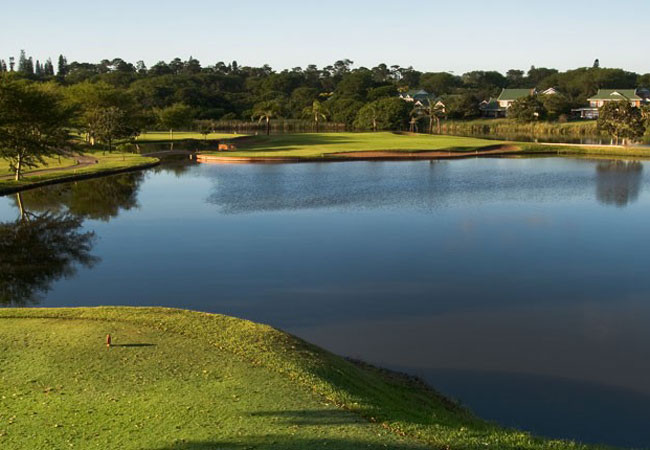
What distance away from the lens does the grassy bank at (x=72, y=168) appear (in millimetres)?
41250

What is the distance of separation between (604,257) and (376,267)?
8.38m

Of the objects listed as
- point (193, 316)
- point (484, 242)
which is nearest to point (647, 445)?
point (193, 316)

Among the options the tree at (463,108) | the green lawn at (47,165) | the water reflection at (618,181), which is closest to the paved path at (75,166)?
the green lawn at (47,165)

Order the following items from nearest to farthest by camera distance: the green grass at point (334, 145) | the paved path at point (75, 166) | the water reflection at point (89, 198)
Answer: the water reflection at point (89, 198), the paved path at point (75, 166), the green grass at point (334, 145)

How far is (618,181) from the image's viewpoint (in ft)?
147

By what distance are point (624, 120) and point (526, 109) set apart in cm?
3709

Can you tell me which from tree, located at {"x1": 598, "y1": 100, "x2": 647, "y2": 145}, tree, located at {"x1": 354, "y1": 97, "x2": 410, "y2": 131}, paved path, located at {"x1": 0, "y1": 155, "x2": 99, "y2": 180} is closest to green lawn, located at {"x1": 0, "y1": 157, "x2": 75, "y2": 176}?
paved path, located at {"x1": 0, "y1": 155, "x2": 99, "y2": 180}

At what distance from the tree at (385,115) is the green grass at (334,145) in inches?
823

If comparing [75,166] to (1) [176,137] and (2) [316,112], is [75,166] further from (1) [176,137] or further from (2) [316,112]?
(2) [316,112]

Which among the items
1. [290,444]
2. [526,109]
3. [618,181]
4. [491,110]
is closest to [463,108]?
[491,110]

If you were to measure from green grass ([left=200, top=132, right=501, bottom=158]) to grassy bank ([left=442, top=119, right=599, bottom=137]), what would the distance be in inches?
1195

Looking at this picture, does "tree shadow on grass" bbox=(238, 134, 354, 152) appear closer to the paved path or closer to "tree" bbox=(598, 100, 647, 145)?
the paved path

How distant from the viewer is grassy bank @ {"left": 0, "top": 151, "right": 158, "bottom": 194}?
135ft

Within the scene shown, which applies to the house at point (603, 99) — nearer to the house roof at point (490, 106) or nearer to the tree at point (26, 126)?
the house roof at point (490, 106)
